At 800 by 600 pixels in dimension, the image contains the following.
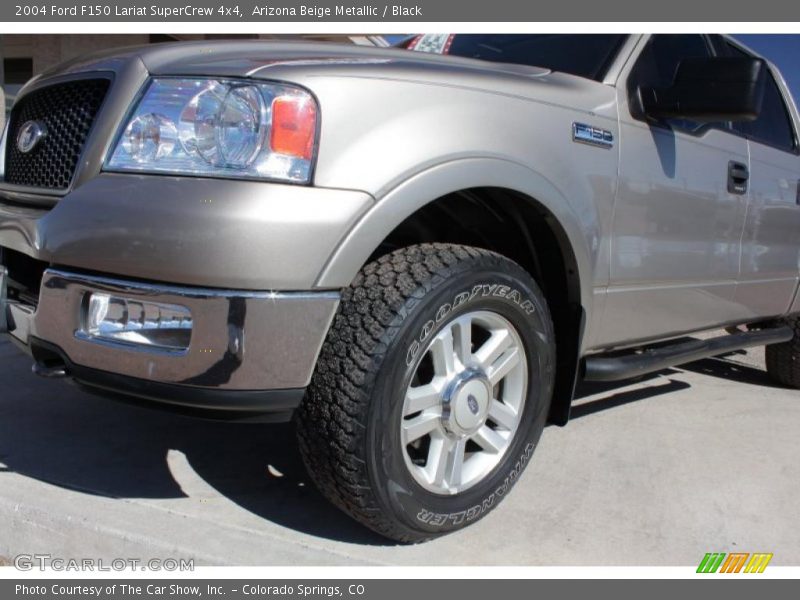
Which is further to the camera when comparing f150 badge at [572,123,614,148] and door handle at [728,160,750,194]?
door handle at [728,160,750,194]

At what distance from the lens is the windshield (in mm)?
2928

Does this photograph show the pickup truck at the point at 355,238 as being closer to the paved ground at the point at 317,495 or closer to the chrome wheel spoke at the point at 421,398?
the chrome wheel spoke at the point at 421,398

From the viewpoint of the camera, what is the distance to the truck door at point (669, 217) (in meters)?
2.78

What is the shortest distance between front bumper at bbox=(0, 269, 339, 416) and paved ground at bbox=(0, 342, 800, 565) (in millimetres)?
573

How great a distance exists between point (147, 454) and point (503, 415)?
56.5 inches

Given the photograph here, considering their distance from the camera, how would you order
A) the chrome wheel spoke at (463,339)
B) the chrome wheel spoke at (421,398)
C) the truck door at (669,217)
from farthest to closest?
the truck door at (669,217) < the chrome wheel spoke at (463,339) < the chrome wheel spoke at (421,398)

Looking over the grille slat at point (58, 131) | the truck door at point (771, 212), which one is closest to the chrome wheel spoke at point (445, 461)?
the grille slat at point (58, 131)

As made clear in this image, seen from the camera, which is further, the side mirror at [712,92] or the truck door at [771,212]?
the truck door at [771,212]

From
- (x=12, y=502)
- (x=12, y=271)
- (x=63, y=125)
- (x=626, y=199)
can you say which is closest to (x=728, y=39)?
(x=626, y=199)

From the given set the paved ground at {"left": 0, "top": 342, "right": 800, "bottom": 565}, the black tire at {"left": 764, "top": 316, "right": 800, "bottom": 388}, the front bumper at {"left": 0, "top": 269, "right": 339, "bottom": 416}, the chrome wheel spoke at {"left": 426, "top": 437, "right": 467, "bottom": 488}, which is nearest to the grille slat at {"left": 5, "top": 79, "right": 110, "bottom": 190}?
the front bumper at {"left": 0, "top": 269, "right": 339, "bottom": 416}

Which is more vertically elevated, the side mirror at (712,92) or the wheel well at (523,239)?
the side mirror at (712,92)

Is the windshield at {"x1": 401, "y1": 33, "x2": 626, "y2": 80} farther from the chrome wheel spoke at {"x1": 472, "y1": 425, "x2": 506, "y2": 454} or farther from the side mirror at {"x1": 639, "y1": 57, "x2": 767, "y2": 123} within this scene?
the chrome wheel spoke at {"x1": 472, "y1": 425, "x2": 506, "y2": 454}

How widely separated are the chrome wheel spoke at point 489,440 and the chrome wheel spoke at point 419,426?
0.21 meters

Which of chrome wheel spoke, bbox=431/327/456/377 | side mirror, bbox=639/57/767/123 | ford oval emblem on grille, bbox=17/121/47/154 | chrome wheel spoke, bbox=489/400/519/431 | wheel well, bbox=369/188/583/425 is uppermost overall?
side mirror, bbox=639/57/767/123
